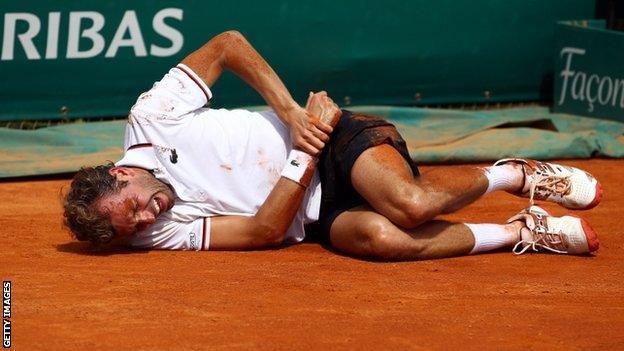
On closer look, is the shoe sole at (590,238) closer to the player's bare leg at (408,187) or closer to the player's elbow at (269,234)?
the player's bare leg at (408,187)

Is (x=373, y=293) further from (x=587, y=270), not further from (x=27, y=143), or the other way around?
(x=27, y=143)

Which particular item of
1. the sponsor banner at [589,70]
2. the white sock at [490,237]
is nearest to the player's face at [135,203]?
the white sock at [490,237]

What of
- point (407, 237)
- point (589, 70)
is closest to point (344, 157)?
point (407, 237)

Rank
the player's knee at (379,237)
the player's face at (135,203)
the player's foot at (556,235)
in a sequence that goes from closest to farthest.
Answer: the player's face at (135,203)
the player's knee at (379,237)
the player's foot at (556,235)

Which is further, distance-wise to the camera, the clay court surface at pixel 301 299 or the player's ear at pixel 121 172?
the player's ear at pixel 121 172

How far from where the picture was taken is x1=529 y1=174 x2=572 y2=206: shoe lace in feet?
17.4

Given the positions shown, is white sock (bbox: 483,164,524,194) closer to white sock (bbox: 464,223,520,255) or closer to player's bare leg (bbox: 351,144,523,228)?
player's bare leg (bbox: 351,144,523,228)

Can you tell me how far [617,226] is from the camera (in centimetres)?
587

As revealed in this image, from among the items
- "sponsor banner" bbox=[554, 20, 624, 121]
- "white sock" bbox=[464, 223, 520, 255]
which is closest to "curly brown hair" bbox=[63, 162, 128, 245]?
"white sock" bbox=[464, 223, 520, 255]

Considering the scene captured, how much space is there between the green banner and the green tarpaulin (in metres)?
0.23

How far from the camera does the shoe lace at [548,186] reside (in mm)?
5309

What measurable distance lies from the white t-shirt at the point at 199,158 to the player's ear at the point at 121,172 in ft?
0.18

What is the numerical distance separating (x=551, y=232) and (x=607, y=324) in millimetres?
940

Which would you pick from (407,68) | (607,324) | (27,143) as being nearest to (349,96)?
(407,68)
